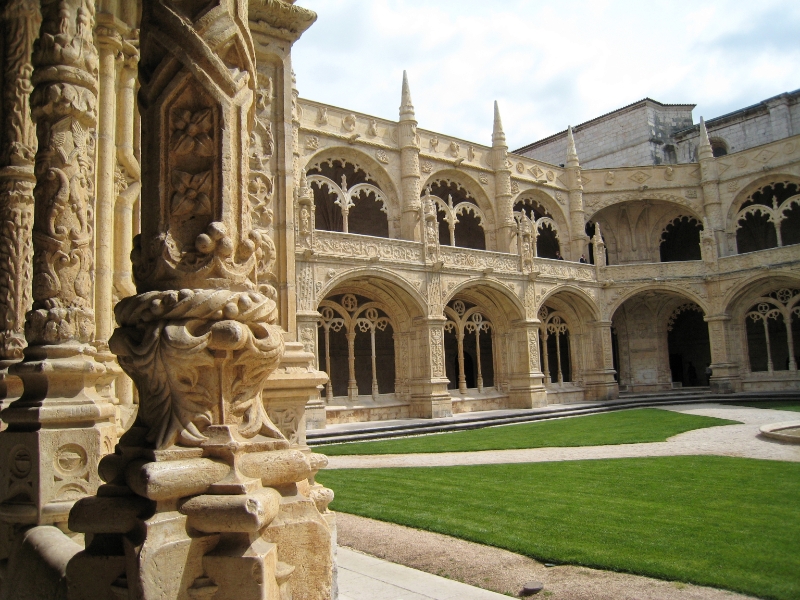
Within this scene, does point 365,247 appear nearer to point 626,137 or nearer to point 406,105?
point 406,105

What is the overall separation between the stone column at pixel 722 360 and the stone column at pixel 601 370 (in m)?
3.73

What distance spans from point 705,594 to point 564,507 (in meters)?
2.50

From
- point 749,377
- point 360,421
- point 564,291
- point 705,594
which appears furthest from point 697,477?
point 749,377

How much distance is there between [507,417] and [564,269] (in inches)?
289

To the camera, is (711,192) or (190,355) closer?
(190,355)

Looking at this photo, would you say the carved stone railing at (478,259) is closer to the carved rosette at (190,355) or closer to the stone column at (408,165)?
the stone column at (408,165)

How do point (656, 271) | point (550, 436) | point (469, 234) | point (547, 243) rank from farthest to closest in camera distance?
point (547, 243)
point (469, 234)
point (656, 271)
point (550, 436)

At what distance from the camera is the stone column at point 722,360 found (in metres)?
23.5

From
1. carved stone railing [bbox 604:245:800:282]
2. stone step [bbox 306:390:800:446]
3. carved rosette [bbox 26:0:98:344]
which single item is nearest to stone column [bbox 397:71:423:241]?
stone step [bbox 306:390:800:446]

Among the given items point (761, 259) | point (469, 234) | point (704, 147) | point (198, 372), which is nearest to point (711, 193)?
point (704, 147)

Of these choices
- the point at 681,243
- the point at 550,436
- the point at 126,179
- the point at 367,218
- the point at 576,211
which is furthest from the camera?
the point at 681,243

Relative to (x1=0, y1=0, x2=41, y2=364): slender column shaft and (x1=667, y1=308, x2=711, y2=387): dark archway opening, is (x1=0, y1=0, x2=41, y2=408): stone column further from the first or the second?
(x1=667, y1=308, x2=711, y2=387): dark archway opening

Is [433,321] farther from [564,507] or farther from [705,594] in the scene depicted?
[705,594]

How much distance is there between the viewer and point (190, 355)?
183 centimetres
